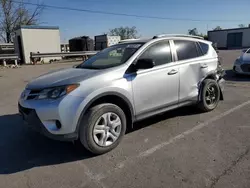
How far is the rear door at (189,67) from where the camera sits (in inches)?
173

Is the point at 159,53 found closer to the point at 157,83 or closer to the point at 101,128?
the point at 157,83

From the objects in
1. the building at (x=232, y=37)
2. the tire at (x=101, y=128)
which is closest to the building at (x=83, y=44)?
the tire at (x=101, y=128)

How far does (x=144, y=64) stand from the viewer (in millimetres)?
3609

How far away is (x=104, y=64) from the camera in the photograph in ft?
13.1

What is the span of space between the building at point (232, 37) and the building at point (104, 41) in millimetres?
28440

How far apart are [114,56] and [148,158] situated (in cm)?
198

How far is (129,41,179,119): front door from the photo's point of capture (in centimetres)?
372

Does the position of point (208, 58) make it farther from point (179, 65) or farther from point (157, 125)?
point (157, 125)

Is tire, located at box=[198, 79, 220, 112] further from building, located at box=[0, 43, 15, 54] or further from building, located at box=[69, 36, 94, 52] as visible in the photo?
building, located at box=[0, 43, 15, 54]

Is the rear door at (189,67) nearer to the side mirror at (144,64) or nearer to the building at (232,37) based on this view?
the side mirror at (144,64)

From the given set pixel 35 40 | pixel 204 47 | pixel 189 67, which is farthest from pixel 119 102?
pixel 35 40

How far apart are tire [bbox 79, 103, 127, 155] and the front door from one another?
416 millimetres

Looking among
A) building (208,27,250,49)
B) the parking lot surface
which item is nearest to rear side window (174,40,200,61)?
the parking lot surface

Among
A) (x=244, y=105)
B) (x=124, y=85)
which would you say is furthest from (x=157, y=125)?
(x=244, y=105)
